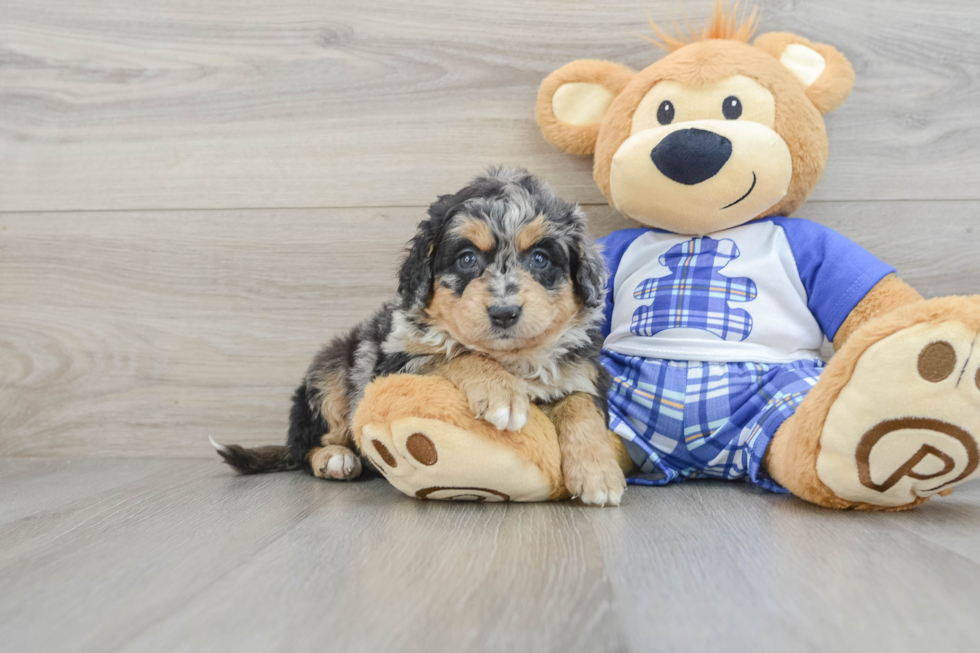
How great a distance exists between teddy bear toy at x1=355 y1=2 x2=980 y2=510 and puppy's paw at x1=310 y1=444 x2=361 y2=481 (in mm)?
401

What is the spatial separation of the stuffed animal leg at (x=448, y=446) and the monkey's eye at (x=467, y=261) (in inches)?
11.0

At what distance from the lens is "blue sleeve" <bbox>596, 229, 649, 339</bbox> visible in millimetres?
2033

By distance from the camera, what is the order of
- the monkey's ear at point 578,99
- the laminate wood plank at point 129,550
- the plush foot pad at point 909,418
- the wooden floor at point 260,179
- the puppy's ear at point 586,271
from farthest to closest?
the wooden floor at point 260,179, the monkey's ear at point 578,99, the puppy's ear at point 586,271, the plush foot pad at point 909,418, the laminate wood plank at point 129,550

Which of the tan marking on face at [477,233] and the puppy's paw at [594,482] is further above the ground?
the tan marking on face at [477,233]

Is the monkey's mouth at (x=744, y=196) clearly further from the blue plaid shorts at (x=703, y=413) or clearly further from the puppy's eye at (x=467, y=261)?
the puppy's eye at (x=467, y=261)

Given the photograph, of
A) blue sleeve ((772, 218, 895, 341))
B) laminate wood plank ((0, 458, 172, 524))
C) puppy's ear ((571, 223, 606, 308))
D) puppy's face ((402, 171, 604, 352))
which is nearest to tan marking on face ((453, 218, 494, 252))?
puppy's face ((402, 171, 604, 352))

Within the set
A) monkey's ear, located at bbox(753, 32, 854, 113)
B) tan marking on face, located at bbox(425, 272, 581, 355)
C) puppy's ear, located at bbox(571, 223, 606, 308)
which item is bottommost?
tan marking on face, located at bbox(425, 272, 581, 355)

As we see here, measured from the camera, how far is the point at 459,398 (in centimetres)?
151

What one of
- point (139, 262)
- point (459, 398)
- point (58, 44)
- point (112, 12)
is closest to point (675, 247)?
point (459, 398)

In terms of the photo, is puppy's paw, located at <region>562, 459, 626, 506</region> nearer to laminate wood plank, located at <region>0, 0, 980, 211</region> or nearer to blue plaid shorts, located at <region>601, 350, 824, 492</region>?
blue plaid shorts, located at <region>601, 350, 824, 492</region>

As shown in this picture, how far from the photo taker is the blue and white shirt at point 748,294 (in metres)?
1.79

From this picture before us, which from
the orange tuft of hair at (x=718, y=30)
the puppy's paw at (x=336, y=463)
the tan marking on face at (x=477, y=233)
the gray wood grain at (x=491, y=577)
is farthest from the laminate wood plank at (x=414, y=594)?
the orange tuft of hair at (x=718, y=30)

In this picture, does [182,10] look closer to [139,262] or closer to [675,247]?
[139,262]

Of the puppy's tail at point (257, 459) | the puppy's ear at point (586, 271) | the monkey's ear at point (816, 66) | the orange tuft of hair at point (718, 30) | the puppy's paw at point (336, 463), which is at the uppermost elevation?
the orange tuft of hair at point (718, 30)
